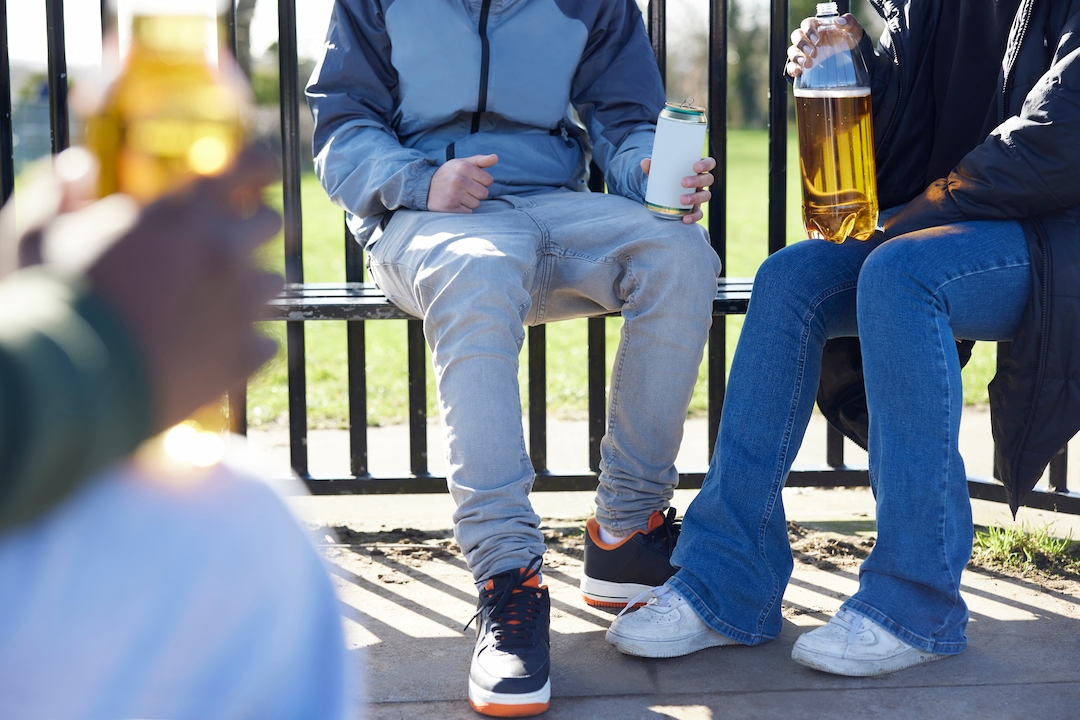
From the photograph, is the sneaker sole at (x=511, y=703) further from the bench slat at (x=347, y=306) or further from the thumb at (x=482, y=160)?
the thumb at (x=482, y=160)

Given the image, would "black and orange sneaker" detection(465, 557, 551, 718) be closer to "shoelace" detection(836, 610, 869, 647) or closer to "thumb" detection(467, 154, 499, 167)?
"shoelace" detection(836, 610, 869, 647)

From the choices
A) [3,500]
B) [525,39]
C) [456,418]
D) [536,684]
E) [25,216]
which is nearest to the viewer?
[3,500]

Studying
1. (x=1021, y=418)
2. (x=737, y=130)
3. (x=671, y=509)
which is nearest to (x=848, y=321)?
(x=1021, y=418)

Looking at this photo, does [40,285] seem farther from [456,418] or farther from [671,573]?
[671,573]

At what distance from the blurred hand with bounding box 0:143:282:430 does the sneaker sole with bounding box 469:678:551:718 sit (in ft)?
4.64

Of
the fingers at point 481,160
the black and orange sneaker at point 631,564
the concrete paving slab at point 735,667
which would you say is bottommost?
the concrete paving slab at point 735,667

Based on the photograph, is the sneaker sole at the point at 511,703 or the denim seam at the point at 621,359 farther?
the denim seam at the point at 621,359

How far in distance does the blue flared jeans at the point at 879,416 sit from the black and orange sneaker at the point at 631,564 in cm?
22

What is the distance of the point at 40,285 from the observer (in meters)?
0.69

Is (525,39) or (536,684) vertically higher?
(525,39)

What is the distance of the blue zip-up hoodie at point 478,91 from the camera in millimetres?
2760

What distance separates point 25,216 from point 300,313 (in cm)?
205

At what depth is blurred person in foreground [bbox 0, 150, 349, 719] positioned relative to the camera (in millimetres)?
662

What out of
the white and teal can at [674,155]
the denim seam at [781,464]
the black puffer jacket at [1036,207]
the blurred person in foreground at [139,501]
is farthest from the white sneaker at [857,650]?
the blurred person in foreground at [139,501]
